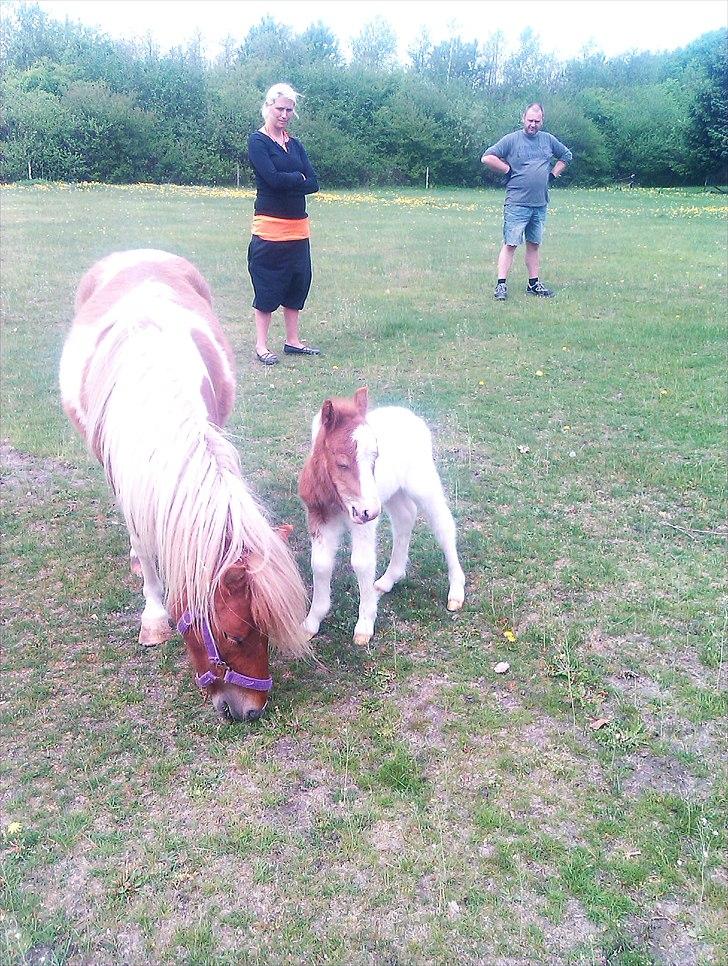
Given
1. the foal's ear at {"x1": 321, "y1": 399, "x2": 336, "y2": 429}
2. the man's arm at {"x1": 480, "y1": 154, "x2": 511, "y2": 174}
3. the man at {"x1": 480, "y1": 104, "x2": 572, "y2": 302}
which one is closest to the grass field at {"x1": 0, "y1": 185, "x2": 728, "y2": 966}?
the foal's ear at {"x1": 321, "y1": 399, "x2": 336, "y2": 429}

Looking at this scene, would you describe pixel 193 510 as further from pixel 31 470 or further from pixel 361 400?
pixel 31 470

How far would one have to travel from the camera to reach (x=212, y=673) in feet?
9.21

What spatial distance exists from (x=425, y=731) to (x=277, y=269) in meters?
5.54

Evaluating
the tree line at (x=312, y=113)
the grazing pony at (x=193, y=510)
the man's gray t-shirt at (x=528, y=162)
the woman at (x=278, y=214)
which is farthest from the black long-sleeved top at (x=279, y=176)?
the tree line at (x=312, y=113)

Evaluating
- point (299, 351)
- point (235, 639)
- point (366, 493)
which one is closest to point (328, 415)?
point (366, 493)

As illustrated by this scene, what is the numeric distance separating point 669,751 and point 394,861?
1.22 metres

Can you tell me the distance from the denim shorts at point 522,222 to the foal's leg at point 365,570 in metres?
7.49

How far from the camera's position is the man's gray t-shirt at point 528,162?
977 cm

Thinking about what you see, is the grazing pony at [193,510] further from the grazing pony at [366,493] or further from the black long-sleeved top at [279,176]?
the black long-sleeved top at [279,176]

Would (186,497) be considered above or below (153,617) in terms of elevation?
above

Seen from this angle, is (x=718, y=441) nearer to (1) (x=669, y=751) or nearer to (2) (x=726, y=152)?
(1) (x=669, y=751)

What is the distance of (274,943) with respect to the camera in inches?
89.8

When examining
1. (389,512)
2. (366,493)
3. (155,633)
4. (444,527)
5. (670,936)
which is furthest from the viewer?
(389,512)

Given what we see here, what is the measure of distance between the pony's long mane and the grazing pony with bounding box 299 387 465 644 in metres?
0.39
